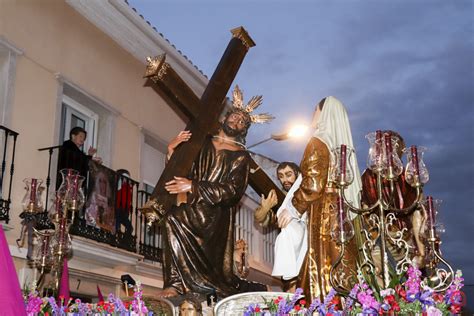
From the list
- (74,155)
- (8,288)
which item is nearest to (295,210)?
(8,288)

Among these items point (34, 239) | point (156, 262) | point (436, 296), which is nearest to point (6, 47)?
point (34, 239)

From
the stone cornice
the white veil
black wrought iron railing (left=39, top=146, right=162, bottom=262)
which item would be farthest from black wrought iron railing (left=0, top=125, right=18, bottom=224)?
the white veil

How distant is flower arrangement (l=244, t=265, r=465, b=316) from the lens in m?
3.50

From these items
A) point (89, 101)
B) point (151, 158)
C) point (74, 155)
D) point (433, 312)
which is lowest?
point (433, 312)

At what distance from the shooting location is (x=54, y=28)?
31.2ft

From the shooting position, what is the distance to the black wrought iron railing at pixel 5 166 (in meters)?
7.80

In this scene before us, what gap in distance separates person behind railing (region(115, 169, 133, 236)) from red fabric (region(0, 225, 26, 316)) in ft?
21.5

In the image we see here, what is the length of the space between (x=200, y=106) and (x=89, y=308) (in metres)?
2.94

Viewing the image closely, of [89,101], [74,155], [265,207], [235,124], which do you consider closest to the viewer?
[265,207]

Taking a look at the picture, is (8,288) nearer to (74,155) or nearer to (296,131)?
(74,155)

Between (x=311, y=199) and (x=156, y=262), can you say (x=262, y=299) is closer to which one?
(x=311, y=199)

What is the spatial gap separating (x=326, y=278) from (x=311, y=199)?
0.64 meters

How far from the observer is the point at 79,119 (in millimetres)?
10375

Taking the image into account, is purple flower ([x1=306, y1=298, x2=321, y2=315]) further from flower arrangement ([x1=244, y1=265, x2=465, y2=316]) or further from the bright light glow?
the bright light glow
